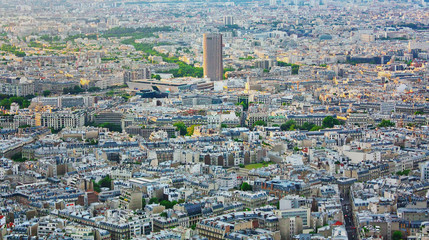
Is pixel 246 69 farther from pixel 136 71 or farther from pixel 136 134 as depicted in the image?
pixel 136 134

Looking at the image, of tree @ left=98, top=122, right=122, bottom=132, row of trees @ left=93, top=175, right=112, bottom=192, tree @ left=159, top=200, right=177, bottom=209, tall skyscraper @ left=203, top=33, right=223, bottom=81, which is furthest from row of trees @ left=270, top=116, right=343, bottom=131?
tall skyscraper @ left=203, top=33, right=223, bottom=81

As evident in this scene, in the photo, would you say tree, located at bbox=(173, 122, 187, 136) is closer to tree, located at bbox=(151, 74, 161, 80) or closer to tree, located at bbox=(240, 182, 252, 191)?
tree, located at bbox=(240, 182, 252, 191)

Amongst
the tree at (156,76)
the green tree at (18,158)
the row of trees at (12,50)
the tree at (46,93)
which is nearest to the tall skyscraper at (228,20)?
the row of trees at (12,50)

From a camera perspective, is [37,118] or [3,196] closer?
[3,196]

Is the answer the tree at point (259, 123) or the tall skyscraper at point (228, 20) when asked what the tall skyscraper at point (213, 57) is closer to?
the tree at point (259, 123)

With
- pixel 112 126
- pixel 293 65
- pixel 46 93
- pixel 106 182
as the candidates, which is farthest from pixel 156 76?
pixel 106 182

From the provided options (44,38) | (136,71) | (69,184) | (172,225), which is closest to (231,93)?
(136,71)

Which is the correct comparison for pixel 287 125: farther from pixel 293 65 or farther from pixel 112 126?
pixel 293 65
